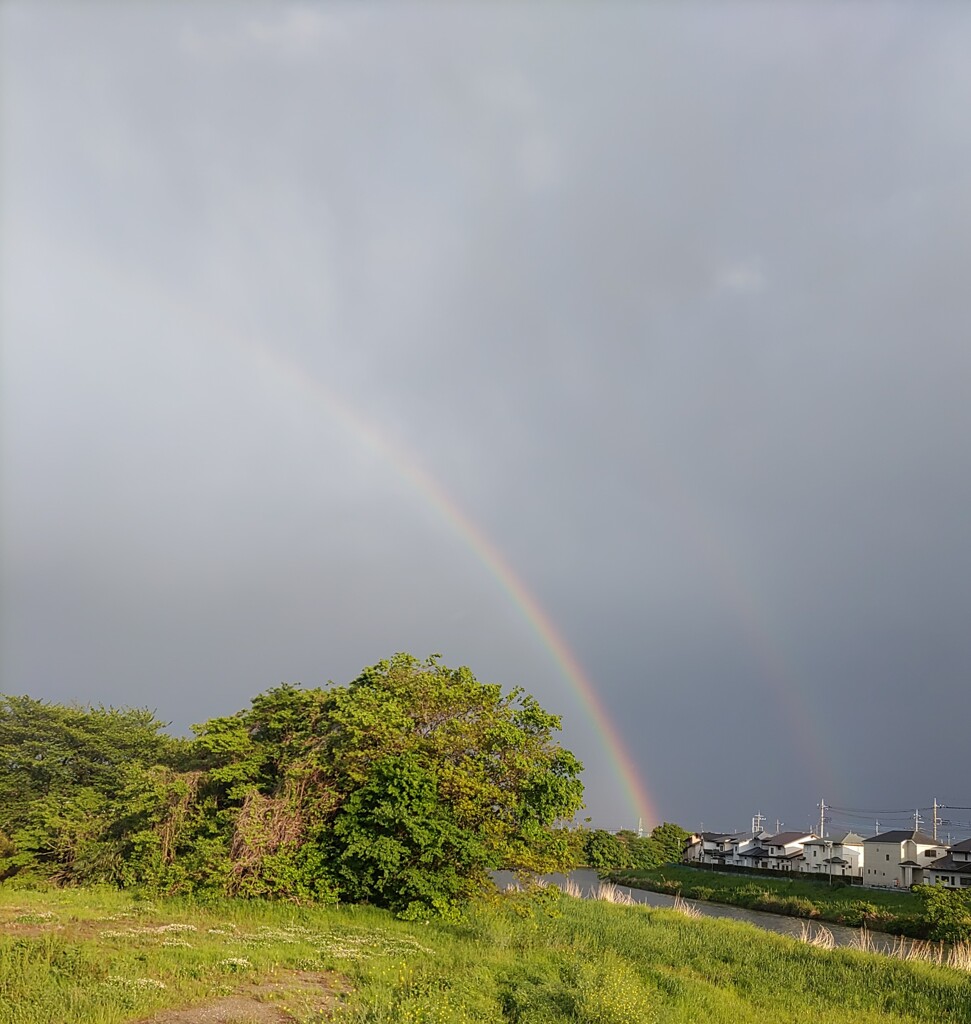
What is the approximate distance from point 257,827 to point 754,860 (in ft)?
376

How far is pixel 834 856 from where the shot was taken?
101 meters

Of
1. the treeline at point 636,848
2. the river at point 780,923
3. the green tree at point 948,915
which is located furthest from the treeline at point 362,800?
the treeline at point 636,848

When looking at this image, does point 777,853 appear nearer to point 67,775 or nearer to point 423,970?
point 67,775

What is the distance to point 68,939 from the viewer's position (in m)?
15.6

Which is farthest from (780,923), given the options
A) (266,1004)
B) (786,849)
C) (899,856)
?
(786,849)

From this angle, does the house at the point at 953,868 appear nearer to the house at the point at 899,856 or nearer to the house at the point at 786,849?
the house at the point at 899,856

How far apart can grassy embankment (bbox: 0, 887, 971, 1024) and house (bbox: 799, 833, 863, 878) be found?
283ft

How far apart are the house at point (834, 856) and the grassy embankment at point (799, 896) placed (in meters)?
23.9

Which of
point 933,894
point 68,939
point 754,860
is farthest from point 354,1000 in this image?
point 754,860

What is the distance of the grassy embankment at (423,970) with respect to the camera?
38.7ft

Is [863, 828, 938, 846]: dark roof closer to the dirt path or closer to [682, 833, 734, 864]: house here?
[682, 833, 734, 864]: house

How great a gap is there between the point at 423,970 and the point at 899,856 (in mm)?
95491

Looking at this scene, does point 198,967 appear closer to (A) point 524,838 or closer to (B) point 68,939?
(B) point 68,939

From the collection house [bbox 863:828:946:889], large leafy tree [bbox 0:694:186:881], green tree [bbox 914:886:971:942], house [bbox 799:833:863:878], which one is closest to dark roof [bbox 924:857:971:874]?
house [bbox 863:828:946:889]
